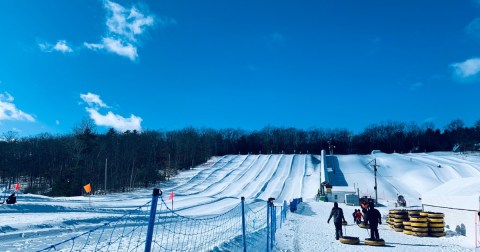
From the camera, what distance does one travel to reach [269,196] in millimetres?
51781

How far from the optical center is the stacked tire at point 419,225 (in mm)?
16438

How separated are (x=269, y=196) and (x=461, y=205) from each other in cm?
3612

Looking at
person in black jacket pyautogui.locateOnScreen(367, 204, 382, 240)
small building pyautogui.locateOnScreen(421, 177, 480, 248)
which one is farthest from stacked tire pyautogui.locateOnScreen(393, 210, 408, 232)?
person in black jacket pyautogui.locateOnScreen(367, 204, 382, 240)

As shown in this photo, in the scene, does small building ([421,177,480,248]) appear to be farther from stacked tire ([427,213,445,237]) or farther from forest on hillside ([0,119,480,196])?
forest on hillside ([0,119,480,196])

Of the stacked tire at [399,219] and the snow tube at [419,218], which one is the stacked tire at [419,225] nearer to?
the snow tube at [419,218]

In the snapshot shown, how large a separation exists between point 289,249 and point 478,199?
348 inches

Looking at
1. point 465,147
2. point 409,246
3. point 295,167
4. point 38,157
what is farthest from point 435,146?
point 409,246

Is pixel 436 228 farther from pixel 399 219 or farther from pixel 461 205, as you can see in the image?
pixel 399 219

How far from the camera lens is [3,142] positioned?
74875mm

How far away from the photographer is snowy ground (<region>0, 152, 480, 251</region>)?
43.9 feet

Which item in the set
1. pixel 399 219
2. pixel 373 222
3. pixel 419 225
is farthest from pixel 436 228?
pixel 373 222

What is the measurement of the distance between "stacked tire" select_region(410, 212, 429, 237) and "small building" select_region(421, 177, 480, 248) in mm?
1440

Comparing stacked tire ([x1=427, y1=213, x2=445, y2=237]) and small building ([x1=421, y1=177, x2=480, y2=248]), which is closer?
small building ([x1=421, y1=177, x2=480, y2=248])

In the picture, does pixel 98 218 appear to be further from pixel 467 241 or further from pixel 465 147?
pixel 465 147
